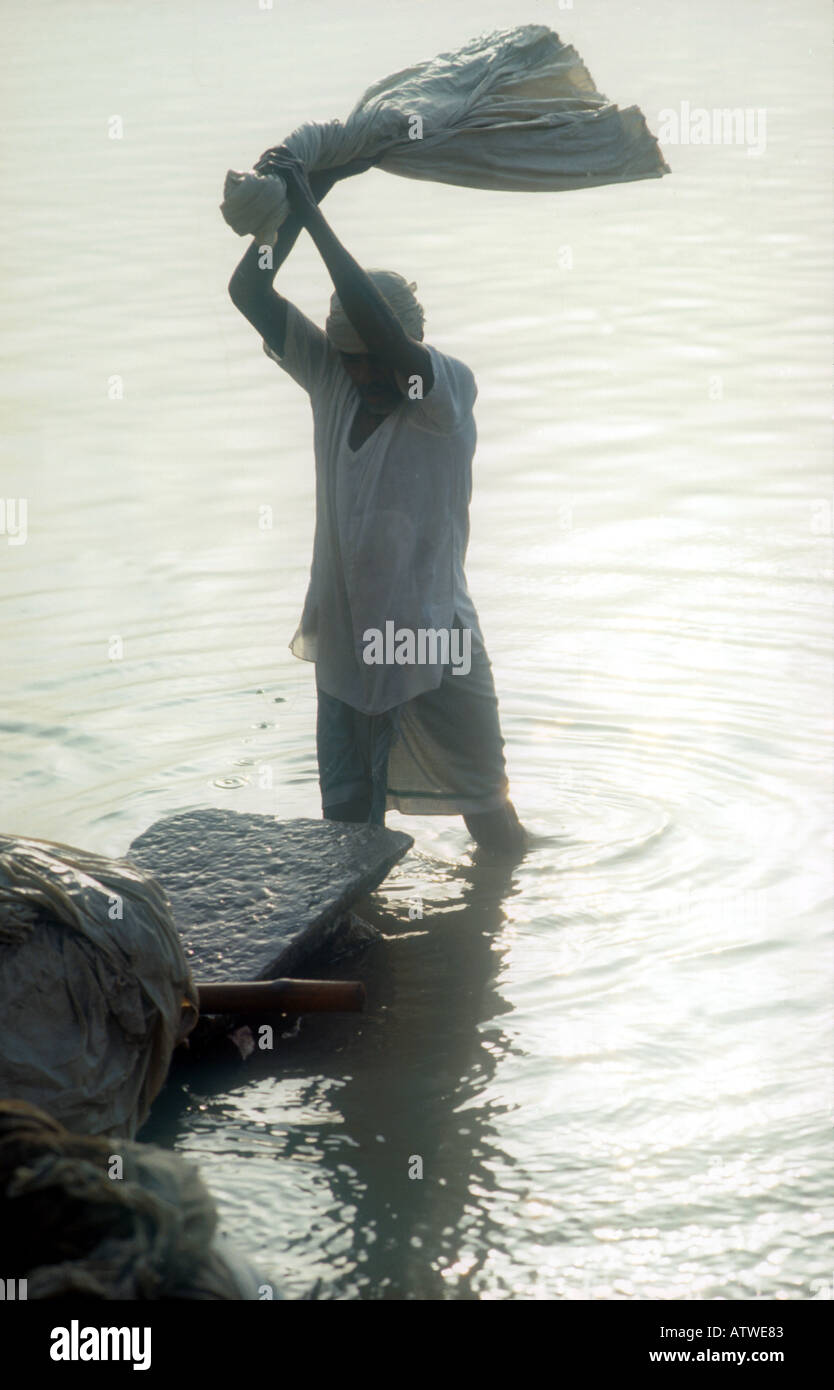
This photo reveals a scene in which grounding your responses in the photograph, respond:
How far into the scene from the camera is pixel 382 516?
15.9 ft

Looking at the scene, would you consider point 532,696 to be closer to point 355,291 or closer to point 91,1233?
point 355,291

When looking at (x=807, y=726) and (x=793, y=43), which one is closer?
(x=807, y=726)

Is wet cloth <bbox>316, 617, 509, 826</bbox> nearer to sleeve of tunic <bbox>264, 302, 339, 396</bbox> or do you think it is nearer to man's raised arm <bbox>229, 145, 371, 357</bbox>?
sleeve of tunic <bbox>264, 302, 339, 396</bbox>

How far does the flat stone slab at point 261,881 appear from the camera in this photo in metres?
4.39

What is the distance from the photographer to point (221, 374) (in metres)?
11.2

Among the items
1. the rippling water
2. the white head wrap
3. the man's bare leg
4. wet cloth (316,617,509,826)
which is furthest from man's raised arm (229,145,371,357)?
the rippling water

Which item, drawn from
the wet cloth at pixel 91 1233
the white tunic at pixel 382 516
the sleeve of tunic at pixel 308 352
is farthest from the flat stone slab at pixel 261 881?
the wet cloth at pixel 91 1233

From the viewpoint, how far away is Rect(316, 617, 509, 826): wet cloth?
5.12 meters

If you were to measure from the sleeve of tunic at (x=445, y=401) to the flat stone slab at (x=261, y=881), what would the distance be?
119cm

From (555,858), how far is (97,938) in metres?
2.29

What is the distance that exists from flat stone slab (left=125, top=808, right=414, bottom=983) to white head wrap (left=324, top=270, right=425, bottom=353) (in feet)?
4.58

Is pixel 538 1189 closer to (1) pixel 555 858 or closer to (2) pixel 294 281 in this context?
(1) pixel 555 858

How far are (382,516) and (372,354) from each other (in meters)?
0.46
